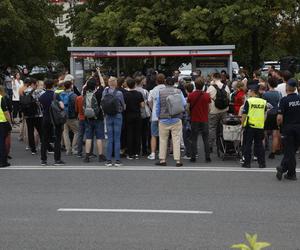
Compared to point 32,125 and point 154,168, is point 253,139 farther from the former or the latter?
point 32,125

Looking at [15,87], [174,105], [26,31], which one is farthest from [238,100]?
[26,31]

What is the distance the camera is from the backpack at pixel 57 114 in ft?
40.3

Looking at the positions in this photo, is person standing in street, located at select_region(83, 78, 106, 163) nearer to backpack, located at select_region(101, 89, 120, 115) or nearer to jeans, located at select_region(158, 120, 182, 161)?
backpack, located at select_region(101, 89, 120, 115)

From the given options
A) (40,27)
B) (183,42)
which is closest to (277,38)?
(183,42)

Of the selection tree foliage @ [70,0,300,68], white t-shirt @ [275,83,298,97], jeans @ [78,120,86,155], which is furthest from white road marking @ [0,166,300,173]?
tree foliage @ [70,0,300,68]

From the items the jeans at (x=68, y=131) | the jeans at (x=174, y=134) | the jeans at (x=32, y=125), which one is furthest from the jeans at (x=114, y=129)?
the jeans at (x=32, y=125)

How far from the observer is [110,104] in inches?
475

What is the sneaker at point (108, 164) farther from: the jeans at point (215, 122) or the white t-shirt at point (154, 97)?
the jeans at point (215, 122)

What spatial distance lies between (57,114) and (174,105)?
2.34 m

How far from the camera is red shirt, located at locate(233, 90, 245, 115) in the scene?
13.8 m
